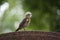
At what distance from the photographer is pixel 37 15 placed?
7066 mm

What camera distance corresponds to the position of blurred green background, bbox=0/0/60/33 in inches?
277

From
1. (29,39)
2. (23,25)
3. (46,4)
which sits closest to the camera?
(29,39)

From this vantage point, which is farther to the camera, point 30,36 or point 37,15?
point 37,15

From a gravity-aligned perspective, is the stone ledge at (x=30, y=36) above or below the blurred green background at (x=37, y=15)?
below

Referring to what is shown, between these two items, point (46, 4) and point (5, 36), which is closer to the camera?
point (5, 36)

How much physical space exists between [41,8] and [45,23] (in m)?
0.41

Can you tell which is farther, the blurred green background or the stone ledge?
the blurred green background

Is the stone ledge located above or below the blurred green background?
below

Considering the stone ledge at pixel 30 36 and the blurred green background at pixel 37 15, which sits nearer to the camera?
the stone ledge at pixel 30 36

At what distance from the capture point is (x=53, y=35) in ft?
9.62

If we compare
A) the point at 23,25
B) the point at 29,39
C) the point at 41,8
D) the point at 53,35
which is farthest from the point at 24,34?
the point at 41,8

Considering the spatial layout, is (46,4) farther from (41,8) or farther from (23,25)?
(23,25)

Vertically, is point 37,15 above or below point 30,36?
above

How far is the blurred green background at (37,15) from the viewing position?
23.1 feet
